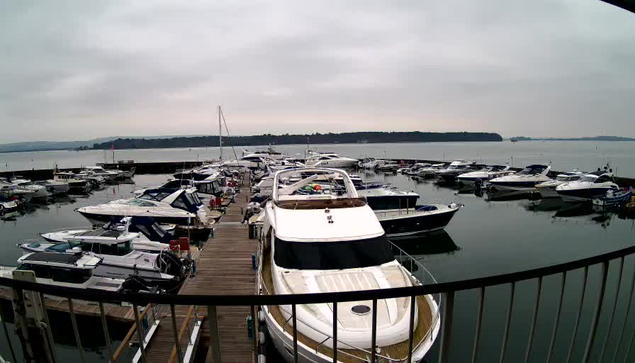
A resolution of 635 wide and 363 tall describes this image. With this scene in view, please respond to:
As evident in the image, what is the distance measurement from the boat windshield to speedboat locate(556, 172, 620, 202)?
29838 mm

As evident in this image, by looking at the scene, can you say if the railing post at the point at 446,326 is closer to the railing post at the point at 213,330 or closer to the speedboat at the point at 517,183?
the railing post at the point at 213,330

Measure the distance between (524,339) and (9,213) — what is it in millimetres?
37498

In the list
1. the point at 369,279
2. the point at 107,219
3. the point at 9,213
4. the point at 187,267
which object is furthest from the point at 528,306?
the point at 9,213

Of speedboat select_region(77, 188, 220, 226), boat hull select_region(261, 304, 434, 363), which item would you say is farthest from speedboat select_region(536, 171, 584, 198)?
boat hull select_region(261, 304, 434, 363)

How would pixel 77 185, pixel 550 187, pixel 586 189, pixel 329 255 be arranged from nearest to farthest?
pixel 329 255, pixel 586 189, pixel 550 187, pixel 77 185

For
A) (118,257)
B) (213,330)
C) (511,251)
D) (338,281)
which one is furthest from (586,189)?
(213,330)

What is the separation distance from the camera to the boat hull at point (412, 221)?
747 inches

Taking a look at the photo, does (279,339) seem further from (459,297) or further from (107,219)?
(107,219)

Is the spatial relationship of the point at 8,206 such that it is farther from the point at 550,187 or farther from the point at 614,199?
the point at 614,199

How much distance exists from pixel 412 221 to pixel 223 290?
12324mm

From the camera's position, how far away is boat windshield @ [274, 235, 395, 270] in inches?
288

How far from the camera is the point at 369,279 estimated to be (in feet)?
22.6

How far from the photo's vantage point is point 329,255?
7.37m

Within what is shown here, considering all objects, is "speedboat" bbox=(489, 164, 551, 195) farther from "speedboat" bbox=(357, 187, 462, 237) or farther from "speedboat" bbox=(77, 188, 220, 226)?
"speedboat" bbox=(77, 188, 220, 226)
